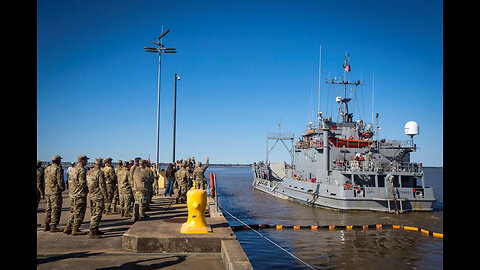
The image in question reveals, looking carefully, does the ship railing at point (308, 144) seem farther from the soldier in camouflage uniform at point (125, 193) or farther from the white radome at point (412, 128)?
the soldier in camouflage uniform at point (125, 193)

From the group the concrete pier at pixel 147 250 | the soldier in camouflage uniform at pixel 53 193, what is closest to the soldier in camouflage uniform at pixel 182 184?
the soldier in camouflage uniform at pixel 53 193

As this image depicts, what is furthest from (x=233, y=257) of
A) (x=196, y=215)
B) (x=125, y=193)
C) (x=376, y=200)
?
(x=376, y=200)

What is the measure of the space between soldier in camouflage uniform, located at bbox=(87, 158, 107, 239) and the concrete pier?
0.81 ft

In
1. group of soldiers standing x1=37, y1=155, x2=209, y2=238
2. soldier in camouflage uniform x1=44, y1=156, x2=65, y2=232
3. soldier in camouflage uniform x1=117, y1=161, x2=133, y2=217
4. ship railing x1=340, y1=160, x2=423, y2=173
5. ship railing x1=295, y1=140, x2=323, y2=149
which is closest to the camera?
group of soldiers standing x1=37, y1=155, x2=209, y2=238

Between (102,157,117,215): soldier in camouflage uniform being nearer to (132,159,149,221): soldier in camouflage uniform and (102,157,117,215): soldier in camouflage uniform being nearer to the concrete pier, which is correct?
(132,159,149,221): soldier in camouflage uniform

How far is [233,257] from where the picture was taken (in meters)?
5.12

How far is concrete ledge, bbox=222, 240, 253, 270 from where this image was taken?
188 inches

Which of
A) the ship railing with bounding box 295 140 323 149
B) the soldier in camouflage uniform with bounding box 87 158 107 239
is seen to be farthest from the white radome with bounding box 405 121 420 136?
the soldier in camouflage uniform with bounding box 87 158 107 239

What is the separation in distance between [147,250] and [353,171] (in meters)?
18.9

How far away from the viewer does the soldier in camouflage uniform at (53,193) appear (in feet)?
25.3

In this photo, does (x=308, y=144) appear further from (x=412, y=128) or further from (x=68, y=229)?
(x=68, y=229)
